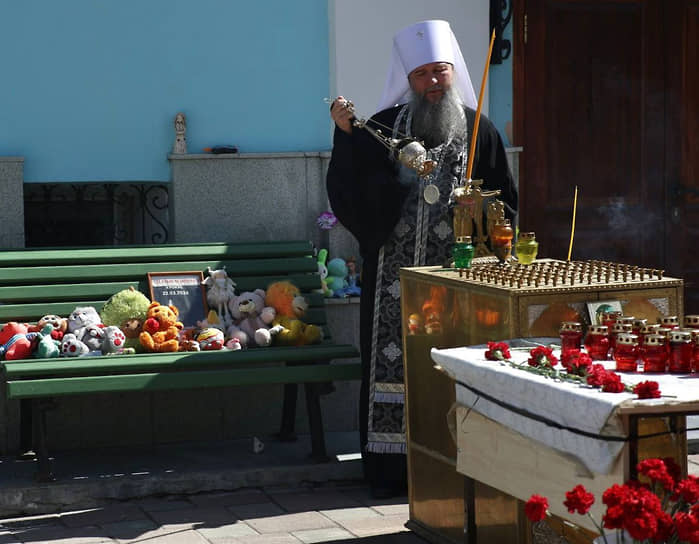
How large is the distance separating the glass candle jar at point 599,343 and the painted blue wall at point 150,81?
3.31 metres

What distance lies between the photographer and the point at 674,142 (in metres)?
7.86

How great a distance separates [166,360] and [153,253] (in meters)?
0.84

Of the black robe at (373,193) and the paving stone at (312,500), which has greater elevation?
the black robe at (373,193)

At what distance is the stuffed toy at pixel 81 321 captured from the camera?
6134mm

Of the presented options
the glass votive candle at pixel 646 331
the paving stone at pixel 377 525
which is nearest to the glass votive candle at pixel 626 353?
the glass votive candle at pixel 646 331

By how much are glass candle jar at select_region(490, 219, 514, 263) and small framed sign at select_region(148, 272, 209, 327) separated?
1923 mm

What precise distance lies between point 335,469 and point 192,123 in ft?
7.02

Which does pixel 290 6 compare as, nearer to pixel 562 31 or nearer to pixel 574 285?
pixel 562 31

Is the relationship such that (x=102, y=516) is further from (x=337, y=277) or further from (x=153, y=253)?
(x=337, y=277)

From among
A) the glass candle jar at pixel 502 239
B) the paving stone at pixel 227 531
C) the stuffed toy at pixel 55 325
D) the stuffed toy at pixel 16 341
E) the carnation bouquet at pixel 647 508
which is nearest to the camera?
the carnation bouquet at pixel 647 508

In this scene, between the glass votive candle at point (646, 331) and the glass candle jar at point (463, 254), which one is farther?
the glass candle jar at point (463, 254)

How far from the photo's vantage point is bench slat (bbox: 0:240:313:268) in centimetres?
640

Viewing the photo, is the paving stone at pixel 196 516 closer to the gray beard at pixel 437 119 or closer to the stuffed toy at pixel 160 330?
the stuffed toy at pixel 160 330

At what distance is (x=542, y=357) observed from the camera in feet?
12.9
